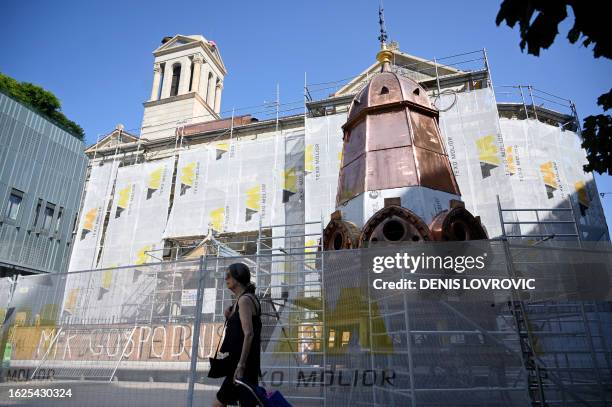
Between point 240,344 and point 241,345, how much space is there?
0.02 m

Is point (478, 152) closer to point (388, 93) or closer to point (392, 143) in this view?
point (388, 93)

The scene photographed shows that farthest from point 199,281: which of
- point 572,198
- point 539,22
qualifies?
point 572,198

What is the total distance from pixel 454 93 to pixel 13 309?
2165 cm

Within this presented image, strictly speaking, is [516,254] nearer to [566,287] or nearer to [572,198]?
[566,287]

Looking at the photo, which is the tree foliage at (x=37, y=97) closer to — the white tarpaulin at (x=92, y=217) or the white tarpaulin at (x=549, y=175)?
the white tarpaulin at (x=92, y=217)

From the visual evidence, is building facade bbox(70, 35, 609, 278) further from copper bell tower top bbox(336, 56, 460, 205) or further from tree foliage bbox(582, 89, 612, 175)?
tree foliage bbox(582, 89, 612, 175)

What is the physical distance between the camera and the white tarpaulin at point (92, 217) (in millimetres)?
28438

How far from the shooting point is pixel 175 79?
1896 inches

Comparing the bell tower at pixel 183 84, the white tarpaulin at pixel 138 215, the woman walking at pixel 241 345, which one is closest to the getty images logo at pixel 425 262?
the woman walking at pixel 241 345

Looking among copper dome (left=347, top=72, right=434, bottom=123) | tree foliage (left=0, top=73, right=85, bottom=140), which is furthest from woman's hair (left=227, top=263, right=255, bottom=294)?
tree foliage (left=0, top=73, right=85, bottom=140)

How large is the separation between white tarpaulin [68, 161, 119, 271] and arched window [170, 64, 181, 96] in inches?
738

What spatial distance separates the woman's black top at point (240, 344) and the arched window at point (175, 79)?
47.0 meters

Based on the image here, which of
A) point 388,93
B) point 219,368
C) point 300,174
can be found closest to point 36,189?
point 300,174

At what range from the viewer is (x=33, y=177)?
27.8 meters
